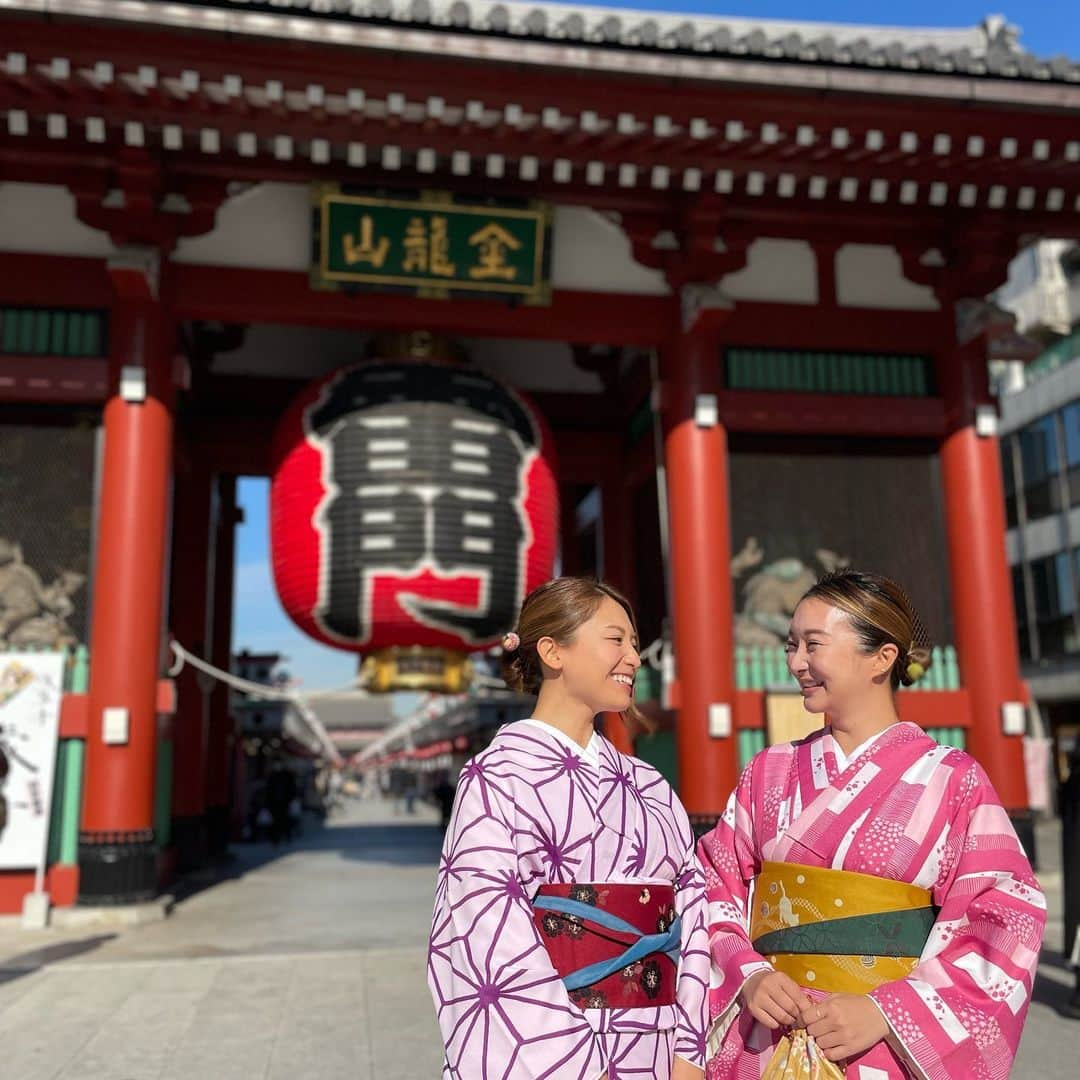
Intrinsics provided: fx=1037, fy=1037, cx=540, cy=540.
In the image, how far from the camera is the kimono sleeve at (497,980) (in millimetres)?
1869

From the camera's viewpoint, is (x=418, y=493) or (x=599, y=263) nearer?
(x=418, y=493)

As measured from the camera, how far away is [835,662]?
2193mm

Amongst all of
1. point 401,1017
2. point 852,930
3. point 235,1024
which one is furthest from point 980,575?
point 852,930

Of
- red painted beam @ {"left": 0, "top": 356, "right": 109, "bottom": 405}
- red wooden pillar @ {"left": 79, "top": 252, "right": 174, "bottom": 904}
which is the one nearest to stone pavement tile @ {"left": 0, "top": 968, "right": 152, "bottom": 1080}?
red wooden pillar @ {"left": 79, "top": 252, "right": 174, "bottom": 904}

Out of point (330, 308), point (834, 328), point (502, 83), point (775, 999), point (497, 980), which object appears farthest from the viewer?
point (834, 328)

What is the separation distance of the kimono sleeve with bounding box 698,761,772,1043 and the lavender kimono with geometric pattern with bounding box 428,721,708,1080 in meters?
0.05

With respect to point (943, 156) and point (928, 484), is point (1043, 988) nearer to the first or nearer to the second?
point (928, 484)

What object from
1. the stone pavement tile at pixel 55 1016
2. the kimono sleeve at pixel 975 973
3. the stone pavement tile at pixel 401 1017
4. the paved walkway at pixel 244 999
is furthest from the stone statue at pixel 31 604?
the kimono sleeve at pixel 975 973

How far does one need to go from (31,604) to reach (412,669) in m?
3.01

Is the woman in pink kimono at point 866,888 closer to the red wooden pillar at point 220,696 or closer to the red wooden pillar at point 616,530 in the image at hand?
the red wooden pillar at point 616,530

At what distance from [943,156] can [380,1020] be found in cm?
707

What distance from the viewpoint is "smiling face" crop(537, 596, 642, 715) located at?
86.3 inches

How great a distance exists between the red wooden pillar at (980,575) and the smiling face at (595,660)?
6.86 m

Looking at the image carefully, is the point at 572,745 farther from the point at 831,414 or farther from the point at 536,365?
the point at 536,365
